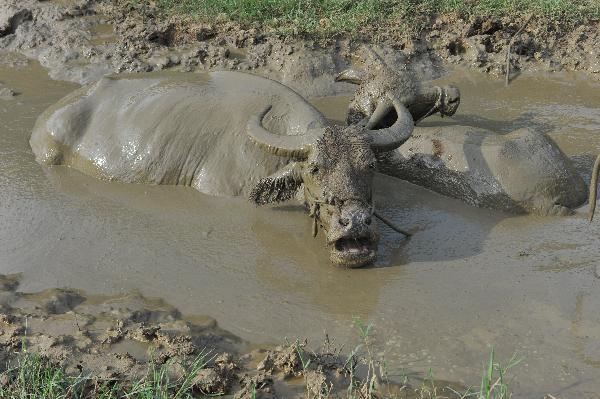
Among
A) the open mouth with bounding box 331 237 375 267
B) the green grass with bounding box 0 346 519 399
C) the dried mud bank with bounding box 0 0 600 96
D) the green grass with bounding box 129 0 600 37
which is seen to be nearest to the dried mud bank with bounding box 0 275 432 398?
the green grass with bounding box 0 346 519 399

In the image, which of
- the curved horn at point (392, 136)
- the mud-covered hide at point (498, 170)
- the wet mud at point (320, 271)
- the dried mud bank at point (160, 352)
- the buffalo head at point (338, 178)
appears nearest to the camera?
the dried mud bank at point (160, 352)

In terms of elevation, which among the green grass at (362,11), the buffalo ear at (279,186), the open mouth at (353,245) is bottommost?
the open mouth at (353,245)

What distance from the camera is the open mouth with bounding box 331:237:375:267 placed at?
497cm

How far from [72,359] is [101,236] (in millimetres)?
1795

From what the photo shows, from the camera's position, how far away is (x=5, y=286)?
489 centimetres

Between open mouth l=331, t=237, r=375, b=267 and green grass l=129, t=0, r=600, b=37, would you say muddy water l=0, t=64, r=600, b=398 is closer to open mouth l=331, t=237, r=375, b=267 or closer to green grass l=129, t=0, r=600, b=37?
open mouth l=331, t=237, r=375, b=267

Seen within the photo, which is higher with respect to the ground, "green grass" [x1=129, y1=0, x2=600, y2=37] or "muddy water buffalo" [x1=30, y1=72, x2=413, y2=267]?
"green grass" [x1=129, y1=0, x2=600, y2=37]

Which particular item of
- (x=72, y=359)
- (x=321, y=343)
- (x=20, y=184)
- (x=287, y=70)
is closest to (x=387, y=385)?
(x=321, y=343)

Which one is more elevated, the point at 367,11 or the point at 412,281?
the point at 367,11

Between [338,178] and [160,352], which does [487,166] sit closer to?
[338,178]

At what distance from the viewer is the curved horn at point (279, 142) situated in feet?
17.2

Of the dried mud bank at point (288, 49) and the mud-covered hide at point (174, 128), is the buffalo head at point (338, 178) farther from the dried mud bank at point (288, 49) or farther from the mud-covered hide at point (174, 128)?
the dried mud bank at point (288, 49)

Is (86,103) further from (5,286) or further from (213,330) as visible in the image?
(213,330)

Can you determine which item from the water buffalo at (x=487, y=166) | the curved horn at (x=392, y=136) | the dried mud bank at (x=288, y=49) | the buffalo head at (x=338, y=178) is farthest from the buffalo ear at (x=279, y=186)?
the dried mud bank at (x=288, y=49)
